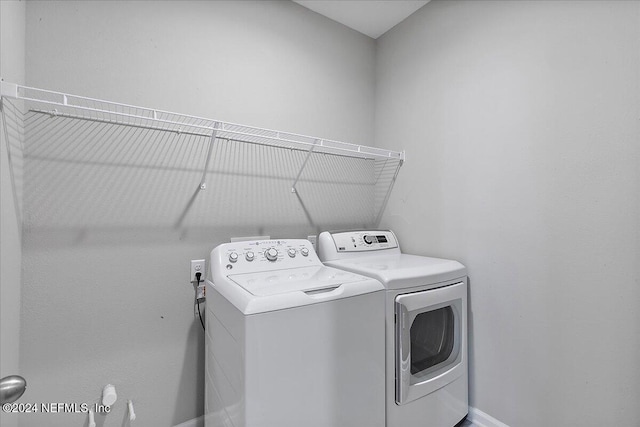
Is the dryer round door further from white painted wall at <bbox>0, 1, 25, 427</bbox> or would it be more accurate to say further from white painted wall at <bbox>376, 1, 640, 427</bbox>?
white painted wall at <bbox>0, 1, 25, 427</bbox>

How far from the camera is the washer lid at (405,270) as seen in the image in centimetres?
128

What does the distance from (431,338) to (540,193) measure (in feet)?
3.00

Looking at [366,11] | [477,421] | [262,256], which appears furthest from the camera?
[366,11]

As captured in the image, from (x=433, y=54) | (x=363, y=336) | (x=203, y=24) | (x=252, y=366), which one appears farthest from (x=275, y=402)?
(x=433, y=54)

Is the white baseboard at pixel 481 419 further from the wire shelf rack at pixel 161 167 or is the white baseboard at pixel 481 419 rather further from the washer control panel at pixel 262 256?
the wire shelf rack at pixel 161 167

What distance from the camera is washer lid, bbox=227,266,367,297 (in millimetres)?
1067

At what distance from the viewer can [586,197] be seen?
1228 mm

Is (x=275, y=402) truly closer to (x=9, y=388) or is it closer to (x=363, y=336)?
(x=363, y=336)

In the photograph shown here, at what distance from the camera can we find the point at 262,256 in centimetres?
147

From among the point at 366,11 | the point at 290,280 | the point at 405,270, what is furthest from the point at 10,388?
the point at 366,11

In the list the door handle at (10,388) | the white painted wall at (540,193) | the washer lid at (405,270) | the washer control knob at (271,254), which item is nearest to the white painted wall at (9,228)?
the door handle at (10,388)

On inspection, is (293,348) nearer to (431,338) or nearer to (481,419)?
(431,338)

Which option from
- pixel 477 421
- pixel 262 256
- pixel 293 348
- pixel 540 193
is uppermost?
pixel 540 193

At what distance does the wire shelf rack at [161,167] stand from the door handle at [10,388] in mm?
850
